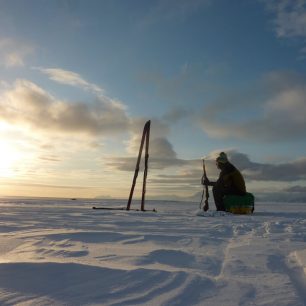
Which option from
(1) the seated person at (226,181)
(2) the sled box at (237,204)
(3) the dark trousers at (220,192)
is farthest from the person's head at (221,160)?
(2) the sled box at (237,204)

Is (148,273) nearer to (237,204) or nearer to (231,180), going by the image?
(237,204)

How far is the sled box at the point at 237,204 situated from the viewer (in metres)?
11.8

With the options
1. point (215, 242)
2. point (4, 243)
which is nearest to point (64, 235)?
point (4, 243)

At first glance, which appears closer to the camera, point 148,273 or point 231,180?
point 148,273

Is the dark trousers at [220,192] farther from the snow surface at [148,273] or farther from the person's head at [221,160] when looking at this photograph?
the snow surface at [148,273]

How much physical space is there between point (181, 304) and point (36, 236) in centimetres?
317

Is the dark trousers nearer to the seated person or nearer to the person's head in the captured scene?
the seated person

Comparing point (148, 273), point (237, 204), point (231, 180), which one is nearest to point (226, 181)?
point (231, 180)

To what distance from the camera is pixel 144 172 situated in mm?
14195

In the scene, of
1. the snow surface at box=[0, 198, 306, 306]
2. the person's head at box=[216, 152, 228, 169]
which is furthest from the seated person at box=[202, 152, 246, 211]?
the snow surface at box=[0, 198, 306, 306]

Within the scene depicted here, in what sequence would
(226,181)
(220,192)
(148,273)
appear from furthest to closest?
(220,192) → (226,181) → (148,273)

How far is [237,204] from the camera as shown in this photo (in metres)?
11.9

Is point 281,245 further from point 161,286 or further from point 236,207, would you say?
point 236,207

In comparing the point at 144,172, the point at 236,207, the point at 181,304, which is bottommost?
the point at 181,304
